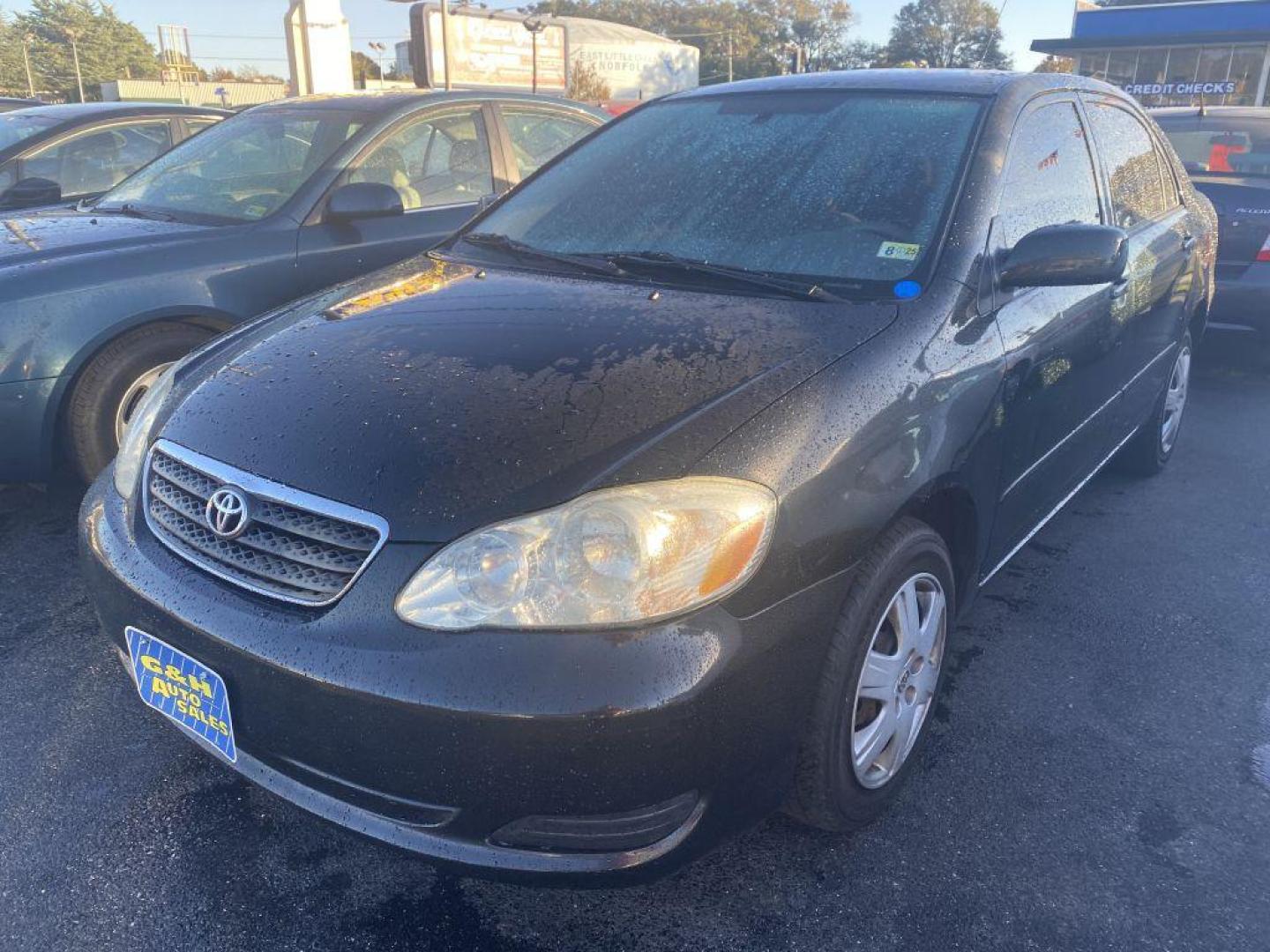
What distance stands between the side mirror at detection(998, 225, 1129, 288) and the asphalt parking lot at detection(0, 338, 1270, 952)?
1.14 metres

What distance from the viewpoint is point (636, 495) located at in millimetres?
1675

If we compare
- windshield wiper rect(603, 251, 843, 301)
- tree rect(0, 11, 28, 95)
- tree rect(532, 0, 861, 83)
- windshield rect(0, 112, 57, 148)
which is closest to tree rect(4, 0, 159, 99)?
tree rect(0, 11, 28, 95)

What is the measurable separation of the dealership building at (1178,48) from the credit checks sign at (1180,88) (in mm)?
28

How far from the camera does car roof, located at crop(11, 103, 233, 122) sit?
5801 millimetres

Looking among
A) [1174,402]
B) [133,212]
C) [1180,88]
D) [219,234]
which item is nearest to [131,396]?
[219,234]

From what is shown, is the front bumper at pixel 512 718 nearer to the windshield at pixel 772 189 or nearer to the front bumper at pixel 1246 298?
the windshield at pixel 772 189

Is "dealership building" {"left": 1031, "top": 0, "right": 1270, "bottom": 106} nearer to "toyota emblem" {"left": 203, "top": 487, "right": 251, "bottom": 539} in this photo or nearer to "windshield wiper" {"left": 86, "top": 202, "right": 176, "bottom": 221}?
"windshield wiper" {"left": 86, "top": 202, "right": 176, "bottom": 221}

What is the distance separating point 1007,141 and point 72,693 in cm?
292

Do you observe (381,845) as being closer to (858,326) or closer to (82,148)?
(858,326)

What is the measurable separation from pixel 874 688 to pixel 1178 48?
120 feet

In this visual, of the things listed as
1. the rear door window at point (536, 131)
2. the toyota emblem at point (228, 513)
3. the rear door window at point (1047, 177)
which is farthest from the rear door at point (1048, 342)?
the rear door window at point (536, 131)

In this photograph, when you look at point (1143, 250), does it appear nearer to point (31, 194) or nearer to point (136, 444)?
point (136, 444)

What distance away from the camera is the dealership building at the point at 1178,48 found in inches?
1179

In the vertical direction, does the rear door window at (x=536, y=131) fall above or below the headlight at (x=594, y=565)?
above
